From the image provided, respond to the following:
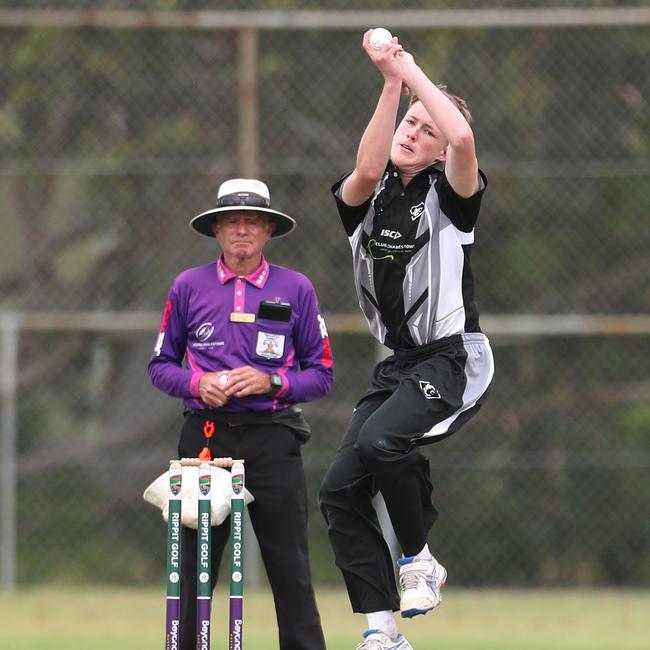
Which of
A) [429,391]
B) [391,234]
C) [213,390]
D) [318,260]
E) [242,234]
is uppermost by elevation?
[318,260]

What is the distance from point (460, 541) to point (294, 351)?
5.30 metres

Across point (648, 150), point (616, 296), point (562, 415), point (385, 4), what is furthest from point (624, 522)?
point (385, 4)

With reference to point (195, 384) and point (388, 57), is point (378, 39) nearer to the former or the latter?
point (388, 57)

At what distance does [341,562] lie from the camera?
6352mm

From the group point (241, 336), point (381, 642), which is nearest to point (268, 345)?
point (241, 336)

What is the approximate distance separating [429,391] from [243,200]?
4.26 feet

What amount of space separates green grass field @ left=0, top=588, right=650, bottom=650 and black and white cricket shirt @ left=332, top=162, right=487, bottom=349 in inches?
112

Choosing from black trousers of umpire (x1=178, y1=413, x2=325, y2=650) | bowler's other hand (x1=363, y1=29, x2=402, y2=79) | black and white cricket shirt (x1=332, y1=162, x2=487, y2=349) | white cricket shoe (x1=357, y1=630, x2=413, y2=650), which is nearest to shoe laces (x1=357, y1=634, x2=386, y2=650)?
white cricket shoe (x1=357, y1=630, x2=413, y2=650)

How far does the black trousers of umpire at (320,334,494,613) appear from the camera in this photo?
240 inches

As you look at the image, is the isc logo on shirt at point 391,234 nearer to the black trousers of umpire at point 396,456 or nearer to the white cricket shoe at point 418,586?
the black trousers of umpire at point 396,456

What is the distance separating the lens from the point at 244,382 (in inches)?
262

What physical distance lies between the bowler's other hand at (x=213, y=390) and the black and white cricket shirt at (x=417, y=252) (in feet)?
2.44

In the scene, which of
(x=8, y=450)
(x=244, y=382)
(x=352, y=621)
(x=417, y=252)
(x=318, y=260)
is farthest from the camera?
(x=318, y=260)

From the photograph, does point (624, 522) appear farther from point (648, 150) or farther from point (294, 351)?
point (294, 351)
